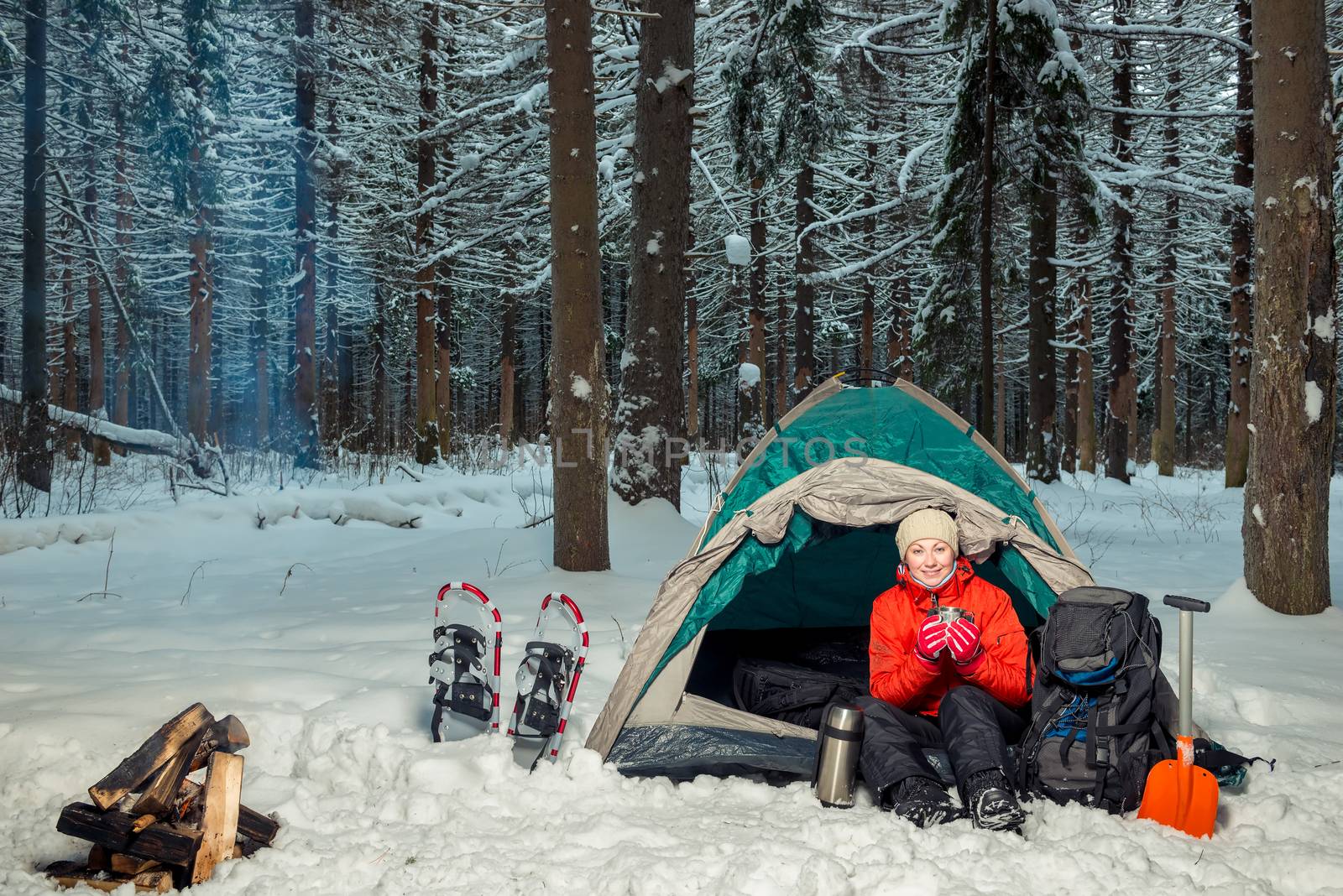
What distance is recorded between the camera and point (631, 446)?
7176mm

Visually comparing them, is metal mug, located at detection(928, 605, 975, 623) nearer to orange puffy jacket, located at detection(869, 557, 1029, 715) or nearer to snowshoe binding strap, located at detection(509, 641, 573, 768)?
orange puffy jacket, located at detection(869, 557, 1029, 715)

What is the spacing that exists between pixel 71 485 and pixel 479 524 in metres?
5.24

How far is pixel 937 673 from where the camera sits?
3.22m

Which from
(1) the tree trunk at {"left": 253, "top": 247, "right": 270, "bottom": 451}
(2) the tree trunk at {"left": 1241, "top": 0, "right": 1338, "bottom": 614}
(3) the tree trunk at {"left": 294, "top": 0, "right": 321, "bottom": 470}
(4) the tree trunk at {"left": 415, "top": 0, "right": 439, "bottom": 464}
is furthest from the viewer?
(1) the tree trunk at {"left": 253, "top": 247, "right": 270, "bottom": 451}

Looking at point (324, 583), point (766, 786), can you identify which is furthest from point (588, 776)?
point (324, 583)

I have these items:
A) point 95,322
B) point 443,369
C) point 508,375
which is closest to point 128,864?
point 443,369

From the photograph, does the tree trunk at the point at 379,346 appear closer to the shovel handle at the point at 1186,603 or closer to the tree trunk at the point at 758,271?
the tree trunk at the point at 758,271

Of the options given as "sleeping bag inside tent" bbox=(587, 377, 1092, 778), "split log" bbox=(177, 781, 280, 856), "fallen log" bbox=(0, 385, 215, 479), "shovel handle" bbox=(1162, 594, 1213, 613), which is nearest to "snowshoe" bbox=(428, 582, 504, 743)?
"sleeping bag inside tent" bbox=(587, 377, 1092, 778)

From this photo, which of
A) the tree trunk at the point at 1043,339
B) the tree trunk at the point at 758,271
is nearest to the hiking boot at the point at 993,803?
the tree trunk at the point at 1043,339

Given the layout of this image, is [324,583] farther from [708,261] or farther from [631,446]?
[708,261]

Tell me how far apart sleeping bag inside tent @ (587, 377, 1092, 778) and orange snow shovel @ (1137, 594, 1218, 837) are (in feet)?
2.68

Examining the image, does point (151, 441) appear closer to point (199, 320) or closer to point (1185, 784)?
point (199, 320)

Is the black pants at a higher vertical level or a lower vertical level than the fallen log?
lower

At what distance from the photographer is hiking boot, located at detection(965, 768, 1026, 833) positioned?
8.54 ft
